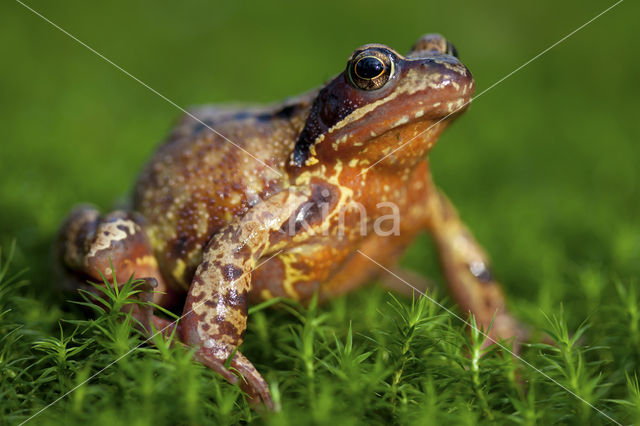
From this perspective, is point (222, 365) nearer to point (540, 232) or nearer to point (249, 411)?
point (249, 411)

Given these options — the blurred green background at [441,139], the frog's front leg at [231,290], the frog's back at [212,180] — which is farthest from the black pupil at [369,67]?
the blurred green background at [441,139]

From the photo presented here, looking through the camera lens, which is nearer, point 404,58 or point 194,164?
point 404,58

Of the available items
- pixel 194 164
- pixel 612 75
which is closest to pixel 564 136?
pixel 612 75

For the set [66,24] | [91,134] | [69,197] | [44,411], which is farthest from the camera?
[66,24]

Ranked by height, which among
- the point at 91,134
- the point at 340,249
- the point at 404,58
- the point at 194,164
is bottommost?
the point at 91,134

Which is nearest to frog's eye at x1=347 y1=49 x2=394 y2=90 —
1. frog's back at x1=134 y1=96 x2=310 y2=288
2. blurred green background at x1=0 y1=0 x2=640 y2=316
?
frog's back at x1=134 y1=96 x2=310 y2=288

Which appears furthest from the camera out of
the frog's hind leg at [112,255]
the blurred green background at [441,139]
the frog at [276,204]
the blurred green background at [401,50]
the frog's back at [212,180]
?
the blurred green background at [401,50]

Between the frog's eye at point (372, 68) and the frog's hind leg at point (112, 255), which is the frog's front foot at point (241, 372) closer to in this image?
the frog's hind leg at point (112, 255)
